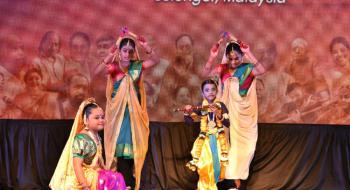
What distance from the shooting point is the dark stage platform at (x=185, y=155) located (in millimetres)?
5824

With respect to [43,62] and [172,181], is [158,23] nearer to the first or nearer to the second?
[43,62]

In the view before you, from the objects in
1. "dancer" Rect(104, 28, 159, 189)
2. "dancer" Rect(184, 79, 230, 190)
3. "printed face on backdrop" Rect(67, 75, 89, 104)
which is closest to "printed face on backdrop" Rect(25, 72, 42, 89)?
"printed face on backdrop" Rect(67, 75, 89, 104)

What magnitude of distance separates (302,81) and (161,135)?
164 centimetres

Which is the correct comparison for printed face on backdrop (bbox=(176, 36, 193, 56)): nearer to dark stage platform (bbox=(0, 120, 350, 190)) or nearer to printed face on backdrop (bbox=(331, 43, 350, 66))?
dark stage platform (bbox=(0, 120, 350, 190))

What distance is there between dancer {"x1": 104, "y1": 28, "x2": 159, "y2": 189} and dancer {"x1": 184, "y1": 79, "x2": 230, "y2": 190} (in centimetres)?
52

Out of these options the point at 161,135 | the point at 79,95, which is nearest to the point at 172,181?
the point at 161,135

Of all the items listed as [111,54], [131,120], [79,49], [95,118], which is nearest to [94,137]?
[95,118]

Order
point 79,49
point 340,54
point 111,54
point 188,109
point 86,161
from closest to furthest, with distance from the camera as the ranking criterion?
point 86,161, point 188,109, point 111,54, point 340,54, point 79,49

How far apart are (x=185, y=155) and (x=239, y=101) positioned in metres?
0.97

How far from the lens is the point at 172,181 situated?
19.5 feet

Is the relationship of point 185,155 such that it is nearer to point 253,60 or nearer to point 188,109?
point 188,109

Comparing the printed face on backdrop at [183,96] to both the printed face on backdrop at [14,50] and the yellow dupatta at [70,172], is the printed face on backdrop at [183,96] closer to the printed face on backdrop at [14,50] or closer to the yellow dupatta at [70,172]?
the printed face on backdrop at [14,50]

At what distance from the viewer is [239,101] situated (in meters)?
5.45

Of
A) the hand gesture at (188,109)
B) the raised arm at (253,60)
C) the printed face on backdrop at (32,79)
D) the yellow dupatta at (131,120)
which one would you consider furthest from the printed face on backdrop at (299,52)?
the printed face on backdrop at (32,79)
